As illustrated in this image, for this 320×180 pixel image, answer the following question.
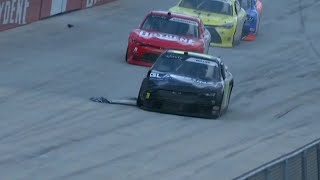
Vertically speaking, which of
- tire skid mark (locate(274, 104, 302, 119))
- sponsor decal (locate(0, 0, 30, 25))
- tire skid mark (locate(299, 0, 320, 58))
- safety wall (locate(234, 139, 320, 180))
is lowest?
tire skid mark (locate(299, 0, 320, 58))

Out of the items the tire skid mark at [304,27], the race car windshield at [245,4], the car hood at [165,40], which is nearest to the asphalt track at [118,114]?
the tire skid mark at [304,27]

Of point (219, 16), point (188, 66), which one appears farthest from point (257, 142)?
point (219, 16)

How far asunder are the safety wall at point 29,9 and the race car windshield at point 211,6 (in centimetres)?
416

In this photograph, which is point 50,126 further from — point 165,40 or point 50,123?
point 165,40

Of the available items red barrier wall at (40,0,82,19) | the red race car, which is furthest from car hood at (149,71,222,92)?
red barrier wall at (40,0,82,19)

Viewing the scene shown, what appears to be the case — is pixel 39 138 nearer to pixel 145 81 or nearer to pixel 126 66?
pixel 145 81

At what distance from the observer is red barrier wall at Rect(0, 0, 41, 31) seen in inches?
1323

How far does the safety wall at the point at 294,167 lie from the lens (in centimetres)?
1182

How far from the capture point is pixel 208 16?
36.8 metres

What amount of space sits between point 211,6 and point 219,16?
0.60m

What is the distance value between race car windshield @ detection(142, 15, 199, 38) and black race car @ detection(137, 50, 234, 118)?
265 inches

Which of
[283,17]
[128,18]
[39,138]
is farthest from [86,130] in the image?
[283,17]

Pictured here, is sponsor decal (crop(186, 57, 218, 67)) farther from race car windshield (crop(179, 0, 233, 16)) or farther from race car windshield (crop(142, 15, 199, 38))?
race car windshield (crop(179, 0, 233, 16))

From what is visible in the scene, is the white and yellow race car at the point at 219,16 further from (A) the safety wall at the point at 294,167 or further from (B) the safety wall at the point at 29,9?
(A) the safety wall at the point at 294,167
